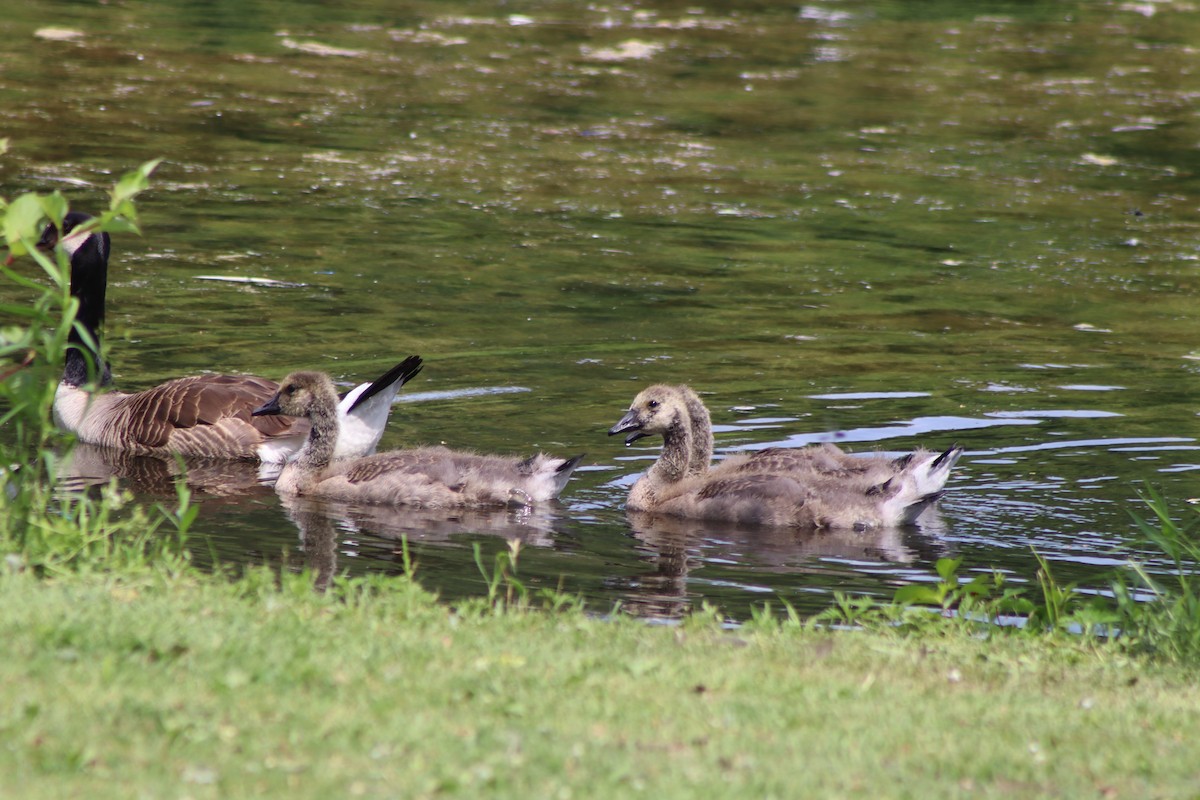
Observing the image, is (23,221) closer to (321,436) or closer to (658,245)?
(321,436)

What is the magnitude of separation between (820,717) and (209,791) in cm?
224

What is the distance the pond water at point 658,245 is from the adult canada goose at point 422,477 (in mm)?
190

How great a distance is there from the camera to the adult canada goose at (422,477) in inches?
437

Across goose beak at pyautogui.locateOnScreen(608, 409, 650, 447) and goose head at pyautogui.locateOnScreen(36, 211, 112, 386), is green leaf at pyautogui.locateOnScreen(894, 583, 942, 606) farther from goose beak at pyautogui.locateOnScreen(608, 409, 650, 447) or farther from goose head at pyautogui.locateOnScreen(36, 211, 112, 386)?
goose head at pyautogui.locateOnScreen(36, 211, 112, 386)

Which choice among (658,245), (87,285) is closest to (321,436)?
(87,285)

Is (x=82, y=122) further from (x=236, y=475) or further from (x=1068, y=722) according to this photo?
(x=1068, y=722)

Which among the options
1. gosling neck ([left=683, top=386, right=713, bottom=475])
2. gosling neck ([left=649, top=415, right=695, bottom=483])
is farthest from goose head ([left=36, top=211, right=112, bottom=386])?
gosling neck ([left=683, top=386, right=713, bottom=475])

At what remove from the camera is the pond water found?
35.8ft

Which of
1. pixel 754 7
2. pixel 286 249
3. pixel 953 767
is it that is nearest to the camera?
pixel 953 767

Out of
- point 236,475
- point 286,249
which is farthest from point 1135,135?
point 236,475

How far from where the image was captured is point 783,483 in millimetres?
10852

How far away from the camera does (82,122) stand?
23859 millimetres

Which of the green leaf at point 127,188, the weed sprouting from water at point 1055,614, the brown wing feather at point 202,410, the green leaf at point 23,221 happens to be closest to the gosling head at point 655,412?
the brown wing feather at point 202,410

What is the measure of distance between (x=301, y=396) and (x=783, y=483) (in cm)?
348
